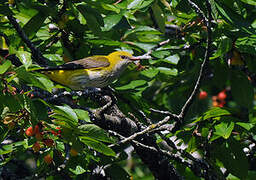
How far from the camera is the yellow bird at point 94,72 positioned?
12.9ft

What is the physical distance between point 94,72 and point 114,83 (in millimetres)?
370

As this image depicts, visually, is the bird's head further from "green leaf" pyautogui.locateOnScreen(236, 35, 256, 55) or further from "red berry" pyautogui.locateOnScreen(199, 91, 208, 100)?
"red berry" pyautogui.locateOnScreen(199, 91, 208, 100)

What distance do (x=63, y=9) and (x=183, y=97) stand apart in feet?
7.10

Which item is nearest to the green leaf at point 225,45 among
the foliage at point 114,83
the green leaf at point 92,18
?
the foliage at point 114,83

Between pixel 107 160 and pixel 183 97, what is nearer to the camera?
pixel 107 160

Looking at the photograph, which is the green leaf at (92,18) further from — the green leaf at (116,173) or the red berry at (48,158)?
the green leaf at (116,173)

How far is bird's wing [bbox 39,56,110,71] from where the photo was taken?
3.54m

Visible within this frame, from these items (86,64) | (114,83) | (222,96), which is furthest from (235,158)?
(222,96)

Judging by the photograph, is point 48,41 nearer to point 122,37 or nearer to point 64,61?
point 64,61

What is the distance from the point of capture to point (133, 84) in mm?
3600

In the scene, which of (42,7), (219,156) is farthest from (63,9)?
(219,156)

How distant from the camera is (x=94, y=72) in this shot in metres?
4.21

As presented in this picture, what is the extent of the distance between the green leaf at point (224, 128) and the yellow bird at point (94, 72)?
1260mm

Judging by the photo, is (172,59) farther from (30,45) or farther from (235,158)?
(30,45)
